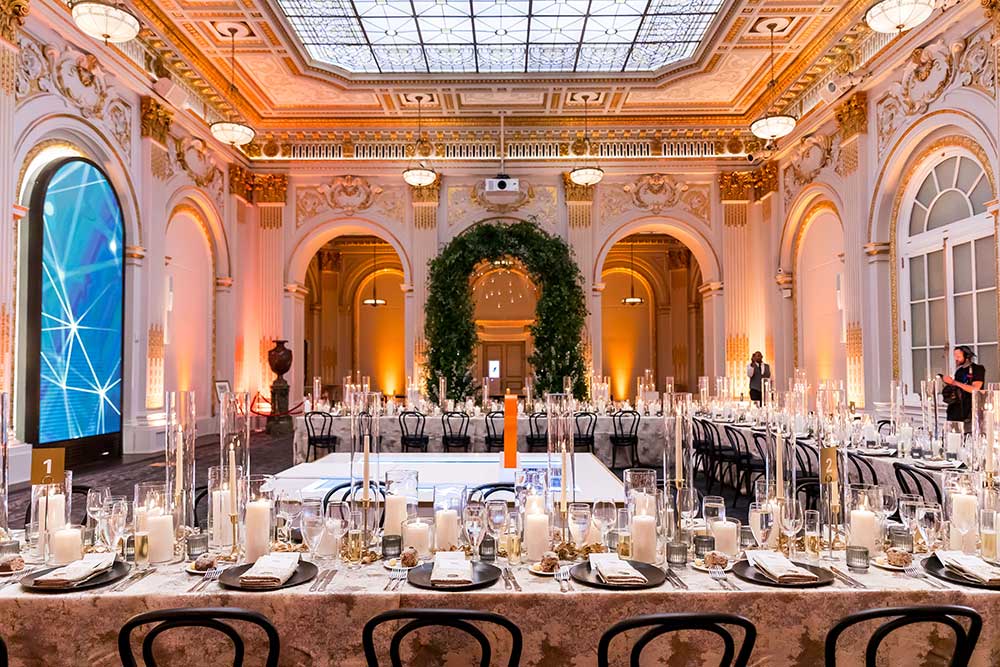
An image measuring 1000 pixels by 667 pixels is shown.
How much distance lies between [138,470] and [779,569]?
7479 mm

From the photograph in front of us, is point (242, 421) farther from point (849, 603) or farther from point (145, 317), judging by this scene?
point (145, 317)

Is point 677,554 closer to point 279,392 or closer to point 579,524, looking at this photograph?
point 579,524

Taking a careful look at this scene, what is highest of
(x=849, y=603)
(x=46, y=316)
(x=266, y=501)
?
(x=46, y=316)

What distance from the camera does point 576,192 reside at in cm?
1260

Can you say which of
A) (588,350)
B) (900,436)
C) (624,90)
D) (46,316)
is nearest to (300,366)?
(588,350)

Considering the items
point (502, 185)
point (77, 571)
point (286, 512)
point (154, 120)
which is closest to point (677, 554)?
point (286, 512)

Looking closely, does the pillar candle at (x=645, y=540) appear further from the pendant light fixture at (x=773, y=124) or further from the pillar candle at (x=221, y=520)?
the pendant light fixture at (x=773, y=124)

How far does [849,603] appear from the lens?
2.10 meters

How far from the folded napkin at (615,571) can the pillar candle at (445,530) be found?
489mm

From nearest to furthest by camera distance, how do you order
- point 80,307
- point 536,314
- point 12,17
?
point 12,17
point 80,307
point 536,314

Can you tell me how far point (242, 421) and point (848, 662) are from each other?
79.1 inches

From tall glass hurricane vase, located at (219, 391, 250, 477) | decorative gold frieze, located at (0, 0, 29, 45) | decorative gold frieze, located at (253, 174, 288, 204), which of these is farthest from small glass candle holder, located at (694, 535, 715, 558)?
decorative gold frieze, located at (253, 174, 288, 204)

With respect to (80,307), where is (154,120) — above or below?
above

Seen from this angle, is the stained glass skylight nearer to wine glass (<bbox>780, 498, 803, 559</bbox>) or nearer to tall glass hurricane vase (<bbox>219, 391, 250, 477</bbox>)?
tall glass hurricane vase (<bbox>219, 391, 250, 477</bbox>)
